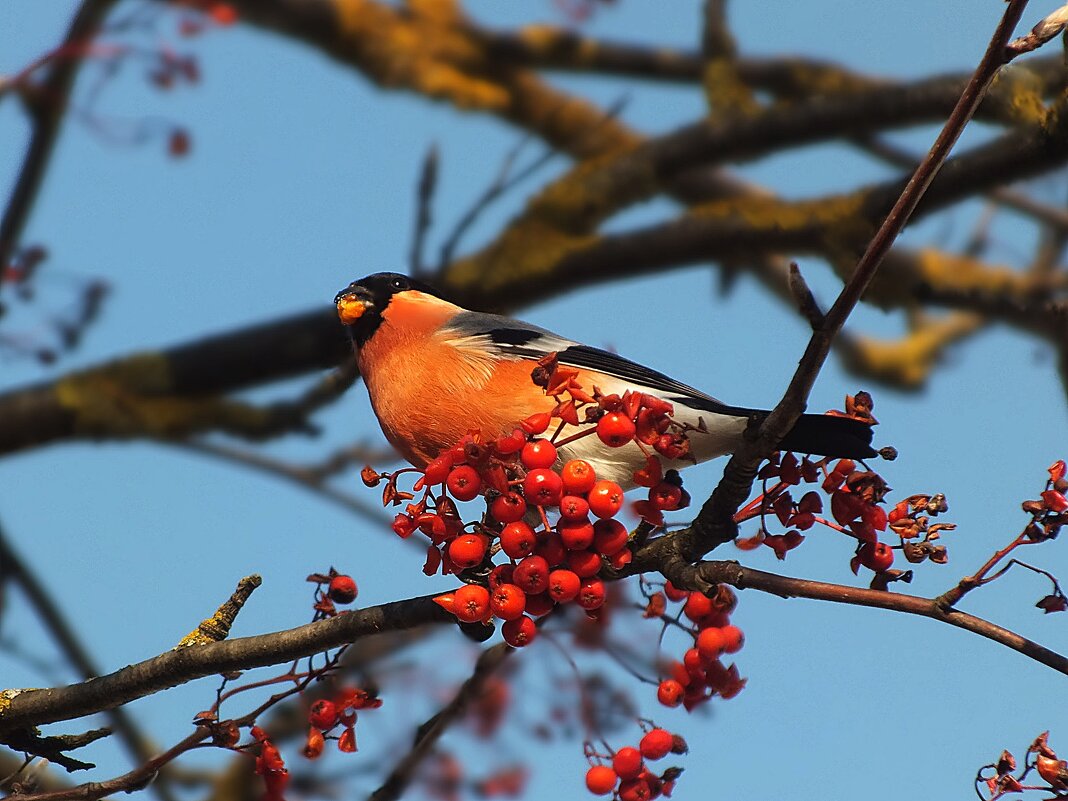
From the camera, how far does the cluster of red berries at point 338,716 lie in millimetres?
2943

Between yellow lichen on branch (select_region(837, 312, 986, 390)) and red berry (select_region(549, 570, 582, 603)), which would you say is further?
yellow lichen on branch (select_region(837, 312, 986, 390))

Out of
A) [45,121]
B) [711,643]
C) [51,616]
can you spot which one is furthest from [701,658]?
[45,121]

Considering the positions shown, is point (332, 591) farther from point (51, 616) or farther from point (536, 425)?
point (51, 616)

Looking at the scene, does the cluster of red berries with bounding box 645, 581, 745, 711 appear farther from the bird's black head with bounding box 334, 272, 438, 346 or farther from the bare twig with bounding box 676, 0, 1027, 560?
the bird's black head with bounding box 334, 272, 438, 346

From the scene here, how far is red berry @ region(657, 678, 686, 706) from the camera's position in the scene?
2.86 metres

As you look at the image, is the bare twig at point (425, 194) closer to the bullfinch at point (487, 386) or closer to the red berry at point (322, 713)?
the bullfinch at point (487, 386)

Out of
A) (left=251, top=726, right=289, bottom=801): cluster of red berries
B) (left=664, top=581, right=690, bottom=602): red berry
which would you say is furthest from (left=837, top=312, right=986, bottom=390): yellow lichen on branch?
(left=251, top=726, right=289, bottom=801): cluster of red berries

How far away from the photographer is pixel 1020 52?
187 cm

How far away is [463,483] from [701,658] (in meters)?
0.72

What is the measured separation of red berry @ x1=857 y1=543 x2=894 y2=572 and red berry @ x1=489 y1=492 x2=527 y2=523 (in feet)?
2.41

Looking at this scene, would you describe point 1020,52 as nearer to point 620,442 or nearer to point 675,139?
point 620,442

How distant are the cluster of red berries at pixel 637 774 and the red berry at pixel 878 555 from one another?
2.15ft

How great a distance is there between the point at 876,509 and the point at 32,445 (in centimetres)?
388

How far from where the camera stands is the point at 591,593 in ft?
8.92
